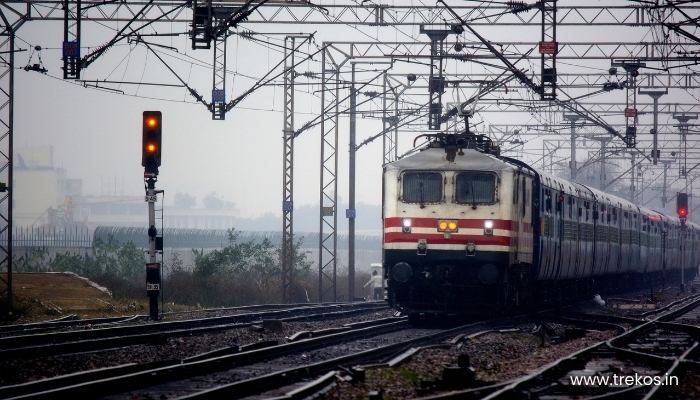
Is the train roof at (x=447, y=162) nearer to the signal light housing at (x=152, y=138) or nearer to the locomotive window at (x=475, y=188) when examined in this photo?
the locomotive window at (x=475, y=188)

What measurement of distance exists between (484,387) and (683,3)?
16036mm

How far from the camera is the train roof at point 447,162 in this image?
74.1 feet

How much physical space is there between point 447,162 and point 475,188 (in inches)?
33.2

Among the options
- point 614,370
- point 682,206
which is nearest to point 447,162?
point 614,370

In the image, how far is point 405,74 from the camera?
46562 mm

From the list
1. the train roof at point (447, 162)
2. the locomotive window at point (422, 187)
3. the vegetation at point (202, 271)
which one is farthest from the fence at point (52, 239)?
the locomotive window at point (422, 187)

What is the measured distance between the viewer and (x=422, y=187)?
22750 millimetres

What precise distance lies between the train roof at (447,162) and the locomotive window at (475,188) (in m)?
0.16

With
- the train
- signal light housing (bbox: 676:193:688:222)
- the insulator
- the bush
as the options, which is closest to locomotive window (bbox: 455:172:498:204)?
the train

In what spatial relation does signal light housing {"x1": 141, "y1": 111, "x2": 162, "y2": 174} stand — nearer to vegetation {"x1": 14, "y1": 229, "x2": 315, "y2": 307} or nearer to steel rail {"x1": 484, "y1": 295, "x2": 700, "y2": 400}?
steel rail {"x1": 484, "y1": 295, "x2": 700, "y2": 400}

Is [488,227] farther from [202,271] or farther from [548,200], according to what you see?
[202,271]

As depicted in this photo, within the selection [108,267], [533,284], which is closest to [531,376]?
[533,284]

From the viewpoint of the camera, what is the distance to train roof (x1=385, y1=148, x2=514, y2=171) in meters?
22.6

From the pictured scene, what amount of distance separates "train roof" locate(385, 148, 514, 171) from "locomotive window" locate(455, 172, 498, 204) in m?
0.16
